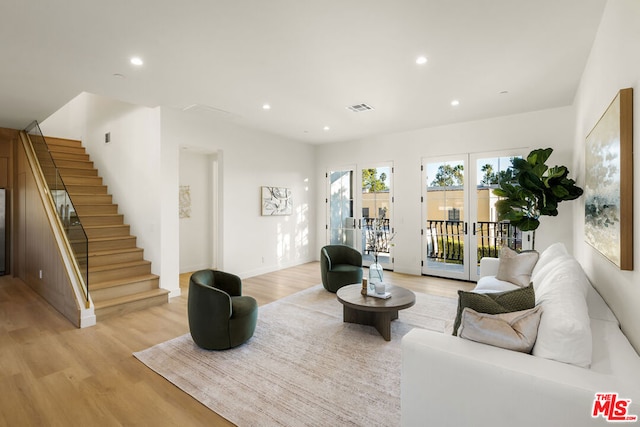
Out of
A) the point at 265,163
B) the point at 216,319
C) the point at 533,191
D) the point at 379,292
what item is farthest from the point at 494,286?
the point at 265,163

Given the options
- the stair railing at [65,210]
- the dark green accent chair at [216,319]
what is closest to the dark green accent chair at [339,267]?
the dark green accent chair at [216,319]

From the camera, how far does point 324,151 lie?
768cm

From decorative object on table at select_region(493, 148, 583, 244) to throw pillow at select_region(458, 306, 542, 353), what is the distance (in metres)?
2.89

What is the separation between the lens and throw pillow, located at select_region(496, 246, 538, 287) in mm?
3486

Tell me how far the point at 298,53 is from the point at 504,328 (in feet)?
9.53

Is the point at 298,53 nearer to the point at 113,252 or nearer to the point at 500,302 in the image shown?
the point at 500,302

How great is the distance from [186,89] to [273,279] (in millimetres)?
3546

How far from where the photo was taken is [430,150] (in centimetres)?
605

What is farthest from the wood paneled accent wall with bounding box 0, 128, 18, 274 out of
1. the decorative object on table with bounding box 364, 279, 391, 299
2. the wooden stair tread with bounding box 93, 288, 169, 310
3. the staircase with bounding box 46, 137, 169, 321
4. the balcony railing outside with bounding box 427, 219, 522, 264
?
the balcony railing outside with bounding box 427, 219, 522, 264

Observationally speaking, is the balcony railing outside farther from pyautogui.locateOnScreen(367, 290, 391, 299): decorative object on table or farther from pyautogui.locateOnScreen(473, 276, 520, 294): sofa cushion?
pyautogui.locateOnScreen(367, 290, 391, 299): decorative object on table

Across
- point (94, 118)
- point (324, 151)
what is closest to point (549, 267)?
point (324, 151)

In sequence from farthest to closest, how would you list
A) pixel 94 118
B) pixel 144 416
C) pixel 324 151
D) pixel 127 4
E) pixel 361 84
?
pixel 324 151, pixel 94 118, pixel 361 84, pixel 127 4, pixel 144 416

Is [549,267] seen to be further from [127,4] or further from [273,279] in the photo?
[273,279]

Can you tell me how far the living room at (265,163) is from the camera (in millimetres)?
4664
